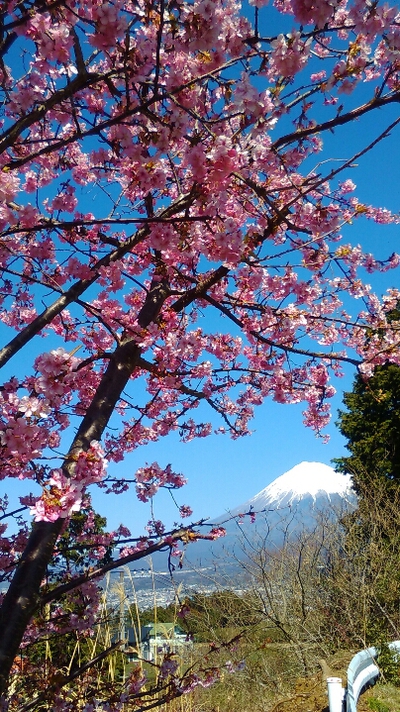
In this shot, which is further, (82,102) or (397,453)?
(397,453)

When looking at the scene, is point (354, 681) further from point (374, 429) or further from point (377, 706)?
point (374, 429)

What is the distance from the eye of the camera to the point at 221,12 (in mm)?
1984

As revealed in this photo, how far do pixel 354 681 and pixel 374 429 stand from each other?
1485 centimetres

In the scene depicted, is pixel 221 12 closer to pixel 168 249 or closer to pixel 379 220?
pixel 168 249

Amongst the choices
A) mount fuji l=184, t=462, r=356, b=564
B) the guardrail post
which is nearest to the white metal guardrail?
the guardrail post

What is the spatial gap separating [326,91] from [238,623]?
8771 millimetres

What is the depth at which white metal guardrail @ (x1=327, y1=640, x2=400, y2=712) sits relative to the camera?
3.23 m

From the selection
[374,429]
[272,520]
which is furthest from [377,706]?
[374,429]

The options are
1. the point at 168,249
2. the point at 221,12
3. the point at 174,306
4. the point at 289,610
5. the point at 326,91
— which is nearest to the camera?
the point at 221,12

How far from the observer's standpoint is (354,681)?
3984 millimetres

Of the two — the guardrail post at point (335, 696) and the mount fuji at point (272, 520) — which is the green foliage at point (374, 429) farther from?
the guardrail post at point (335, 696)

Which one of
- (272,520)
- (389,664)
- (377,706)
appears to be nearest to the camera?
(377,706)

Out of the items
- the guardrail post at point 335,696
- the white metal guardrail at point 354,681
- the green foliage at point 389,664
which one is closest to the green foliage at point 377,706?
the white metal guardrail at point 354,681

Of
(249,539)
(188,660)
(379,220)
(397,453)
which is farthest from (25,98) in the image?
(397,453)
